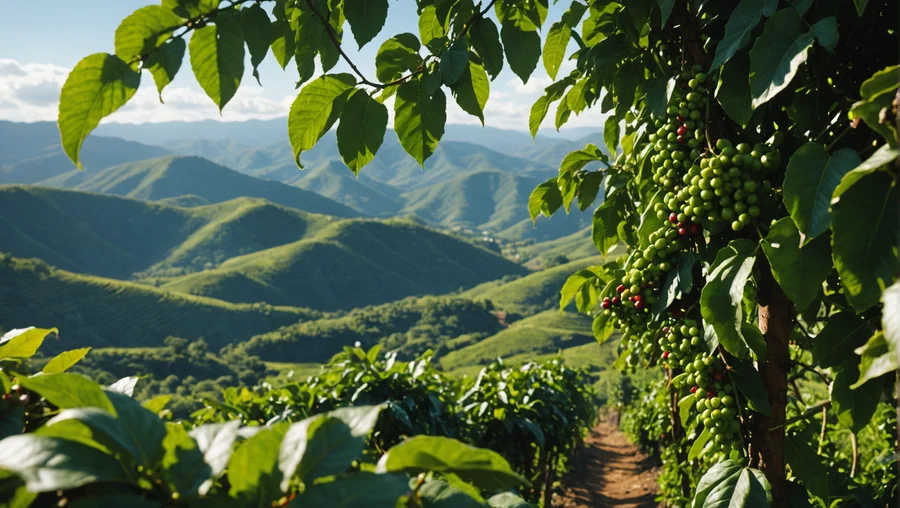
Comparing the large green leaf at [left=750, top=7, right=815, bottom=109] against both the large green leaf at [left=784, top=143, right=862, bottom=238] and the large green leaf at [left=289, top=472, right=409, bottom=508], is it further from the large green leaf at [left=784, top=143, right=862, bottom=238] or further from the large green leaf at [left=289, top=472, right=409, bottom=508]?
the large green leaf at [left=289, top=472, right=409, bottom=508]

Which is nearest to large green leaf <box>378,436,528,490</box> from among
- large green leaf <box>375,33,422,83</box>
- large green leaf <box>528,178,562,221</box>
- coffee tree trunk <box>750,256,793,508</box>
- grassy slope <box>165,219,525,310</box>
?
large green leaf <box>375,33,422,83</box>

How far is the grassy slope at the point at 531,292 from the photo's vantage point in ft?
504

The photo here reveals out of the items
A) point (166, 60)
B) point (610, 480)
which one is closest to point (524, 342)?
point (610, 480)

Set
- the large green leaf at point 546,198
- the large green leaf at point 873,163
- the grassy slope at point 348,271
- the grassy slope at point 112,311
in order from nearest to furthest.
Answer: the large green leaf at point 873,163 < the large green leaf at point 546,198 < the grassy slope at point 112,311 < the grassy slope at point 348,271

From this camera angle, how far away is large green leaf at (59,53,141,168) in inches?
Answer: 48.6

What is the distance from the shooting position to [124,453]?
0.83 metres

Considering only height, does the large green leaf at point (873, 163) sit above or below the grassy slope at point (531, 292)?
above

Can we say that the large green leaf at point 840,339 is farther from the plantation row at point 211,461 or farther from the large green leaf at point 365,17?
the large green leaf at point 365,17

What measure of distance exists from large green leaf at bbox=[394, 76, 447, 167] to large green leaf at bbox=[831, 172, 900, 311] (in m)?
1.04

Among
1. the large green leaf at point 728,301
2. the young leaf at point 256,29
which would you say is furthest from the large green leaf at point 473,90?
the large green leaf at point 728,301

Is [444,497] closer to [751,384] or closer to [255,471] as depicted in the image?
[255,471]

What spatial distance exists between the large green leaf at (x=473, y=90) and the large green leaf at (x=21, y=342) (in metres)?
1.29

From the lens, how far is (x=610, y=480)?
67.9 feet

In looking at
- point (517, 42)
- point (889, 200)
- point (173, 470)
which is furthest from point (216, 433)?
point (517, 42)
